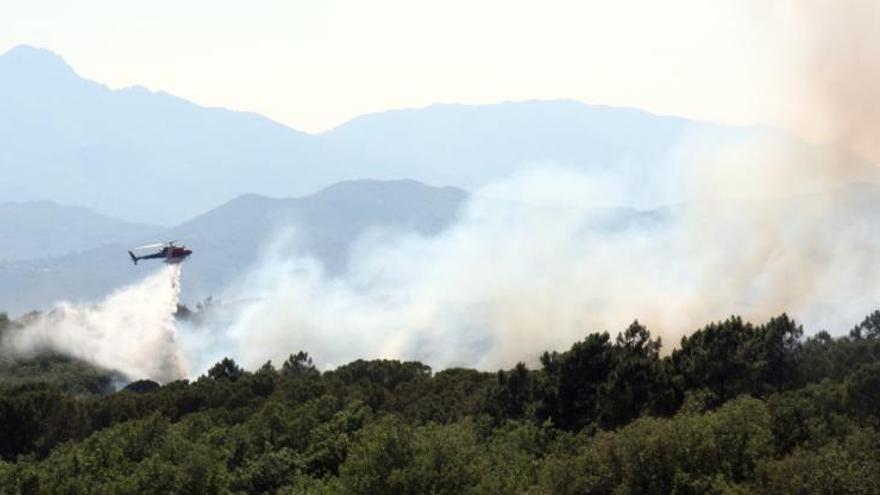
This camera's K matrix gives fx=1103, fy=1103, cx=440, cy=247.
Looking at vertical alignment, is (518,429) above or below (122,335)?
below

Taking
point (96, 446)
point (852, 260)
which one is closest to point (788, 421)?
point (96, 446)

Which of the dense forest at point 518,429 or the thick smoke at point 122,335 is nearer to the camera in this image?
the dense forest at point 518,429

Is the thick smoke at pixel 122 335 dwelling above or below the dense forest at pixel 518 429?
above

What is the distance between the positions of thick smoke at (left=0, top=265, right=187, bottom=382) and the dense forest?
6528 centimetres

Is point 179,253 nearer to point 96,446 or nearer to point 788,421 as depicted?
point 96,446

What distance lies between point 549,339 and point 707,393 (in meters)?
101

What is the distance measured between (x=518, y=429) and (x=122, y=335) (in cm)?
11264

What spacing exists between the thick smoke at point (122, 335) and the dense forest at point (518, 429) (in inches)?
2570

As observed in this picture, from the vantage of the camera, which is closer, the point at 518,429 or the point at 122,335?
the point at 518,429

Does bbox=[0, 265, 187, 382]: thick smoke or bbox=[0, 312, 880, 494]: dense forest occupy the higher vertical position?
bbox=[0, 265, 187, 382]: thick smoke

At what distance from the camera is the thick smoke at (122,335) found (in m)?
154

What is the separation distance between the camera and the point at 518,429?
194 ft

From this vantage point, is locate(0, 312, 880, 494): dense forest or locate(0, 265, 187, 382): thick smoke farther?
locate(0, 265, 187, 382): thick smoke

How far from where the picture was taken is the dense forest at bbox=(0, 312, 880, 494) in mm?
43406
